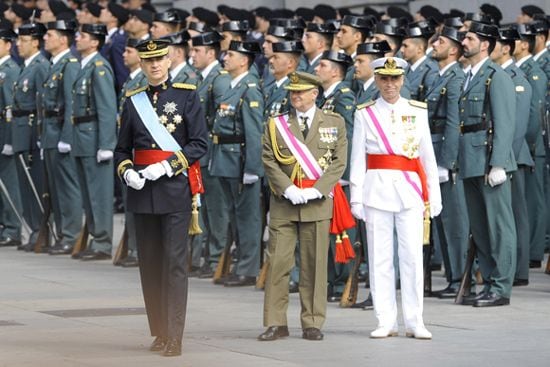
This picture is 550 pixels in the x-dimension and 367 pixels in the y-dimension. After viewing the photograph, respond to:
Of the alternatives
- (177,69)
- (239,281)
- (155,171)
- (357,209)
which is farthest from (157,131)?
(177,69)

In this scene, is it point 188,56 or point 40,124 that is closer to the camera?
point 188,56

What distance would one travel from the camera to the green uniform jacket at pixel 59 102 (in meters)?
19.5

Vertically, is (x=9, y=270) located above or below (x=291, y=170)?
below

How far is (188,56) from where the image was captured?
18625 mm

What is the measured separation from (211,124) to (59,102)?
2.70 m

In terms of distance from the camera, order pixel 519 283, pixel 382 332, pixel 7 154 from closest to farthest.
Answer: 1. pixel 382 332
2. pixel 519 283
3. pixel 7 154

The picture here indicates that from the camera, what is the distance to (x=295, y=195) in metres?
13.2

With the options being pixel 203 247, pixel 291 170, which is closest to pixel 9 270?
pixel 203 247

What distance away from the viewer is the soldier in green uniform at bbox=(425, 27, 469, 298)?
1598cm

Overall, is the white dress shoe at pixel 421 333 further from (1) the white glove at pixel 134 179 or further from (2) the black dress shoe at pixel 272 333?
(1) the white glove at pixel 134 179

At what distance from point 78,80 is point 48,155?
3.81 feet

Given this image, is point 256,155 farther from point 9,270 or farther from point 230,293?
point 9,270

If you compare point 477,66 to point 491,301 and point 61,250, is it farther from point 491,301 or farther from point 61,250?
point 61,250

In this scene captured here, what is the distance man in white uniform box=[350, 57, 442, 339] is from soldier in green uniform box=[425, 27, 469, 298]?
8.39 ft
